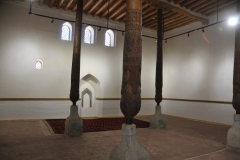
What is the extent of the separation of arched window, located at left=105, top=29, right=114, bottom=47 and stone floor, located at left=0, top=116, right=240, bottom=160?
6.19m

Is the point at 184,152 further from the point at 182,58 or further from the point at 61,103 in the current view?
the point at 182,58

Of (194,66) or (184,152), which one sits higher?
(194,66)

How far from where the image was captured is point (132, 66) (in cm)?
367

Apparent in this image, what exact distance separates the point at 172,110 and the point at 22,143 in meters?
8.91

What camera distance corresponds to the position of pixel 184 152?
15.8ft

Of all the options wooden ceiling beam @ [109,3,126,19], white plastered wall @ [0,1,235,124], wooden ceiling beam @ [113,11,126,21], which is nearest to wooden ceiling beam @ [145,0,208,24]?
white plastered wall @ [0,1,235,124]

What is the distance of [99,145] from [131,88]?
2.38 meters

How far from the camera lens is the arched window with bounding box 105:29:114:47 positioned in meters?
11.5

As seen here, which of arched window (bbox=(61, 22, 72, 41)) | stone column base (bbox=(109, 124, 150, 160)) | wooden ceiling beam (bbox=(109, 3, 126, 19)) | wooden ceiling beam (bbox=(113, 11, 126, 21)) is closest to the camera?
stone column base (bbox=(109, 124, 150, 160))

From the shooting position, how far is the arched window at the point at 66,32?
10344 mm

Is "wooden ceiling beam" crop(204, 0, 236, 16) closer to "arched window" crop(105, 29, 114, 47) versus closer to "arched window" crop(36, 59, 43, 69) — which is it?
"arched window" crop(105, 29, 114, 47)

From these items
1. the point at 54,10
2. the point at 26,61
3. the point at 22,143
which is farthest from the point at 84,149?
the point at 54,10

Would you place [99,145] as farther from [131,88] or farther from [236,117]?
[236,117]

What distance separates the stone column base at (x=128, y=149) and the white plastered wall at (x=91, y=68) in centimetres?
700
